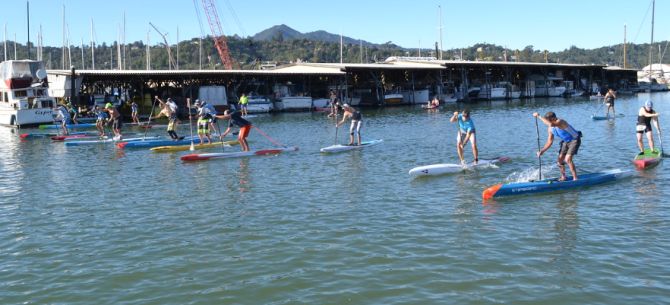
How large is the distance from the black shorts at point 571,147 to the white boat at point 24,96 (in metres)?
37.9

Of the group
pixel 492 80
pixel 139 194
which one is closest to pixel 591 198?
pixel 139 194

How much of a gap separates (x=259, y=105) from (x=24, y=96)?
68.3 feet

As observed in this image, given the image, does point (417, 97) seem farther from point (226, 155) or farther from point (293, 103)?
point (226, 155)

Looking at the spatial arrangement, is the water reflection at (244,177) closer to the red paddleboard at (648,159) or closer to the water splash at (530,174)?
the water splash at (530,174)

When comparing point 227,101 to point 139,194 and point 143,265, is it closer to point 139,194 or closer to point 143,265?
point 139,194

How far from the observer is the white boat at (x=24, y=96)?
140 ft

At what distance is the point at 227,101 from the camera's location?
59.3m

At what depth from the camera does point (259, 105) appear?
58469 mm

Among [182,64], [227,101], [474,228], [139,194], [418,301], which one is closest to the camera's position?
[418,301]

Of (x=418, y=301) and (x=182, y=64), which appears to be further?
(x=182, y=64)

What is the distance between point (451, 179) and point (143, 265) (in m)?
9.93

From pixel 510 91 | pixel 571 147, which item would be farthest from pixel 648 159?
pixel 510 91

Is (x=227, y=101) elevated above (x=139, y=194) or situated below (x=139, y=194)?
above

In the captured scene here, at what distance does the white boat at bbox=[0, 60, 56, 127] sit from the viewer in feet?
140
